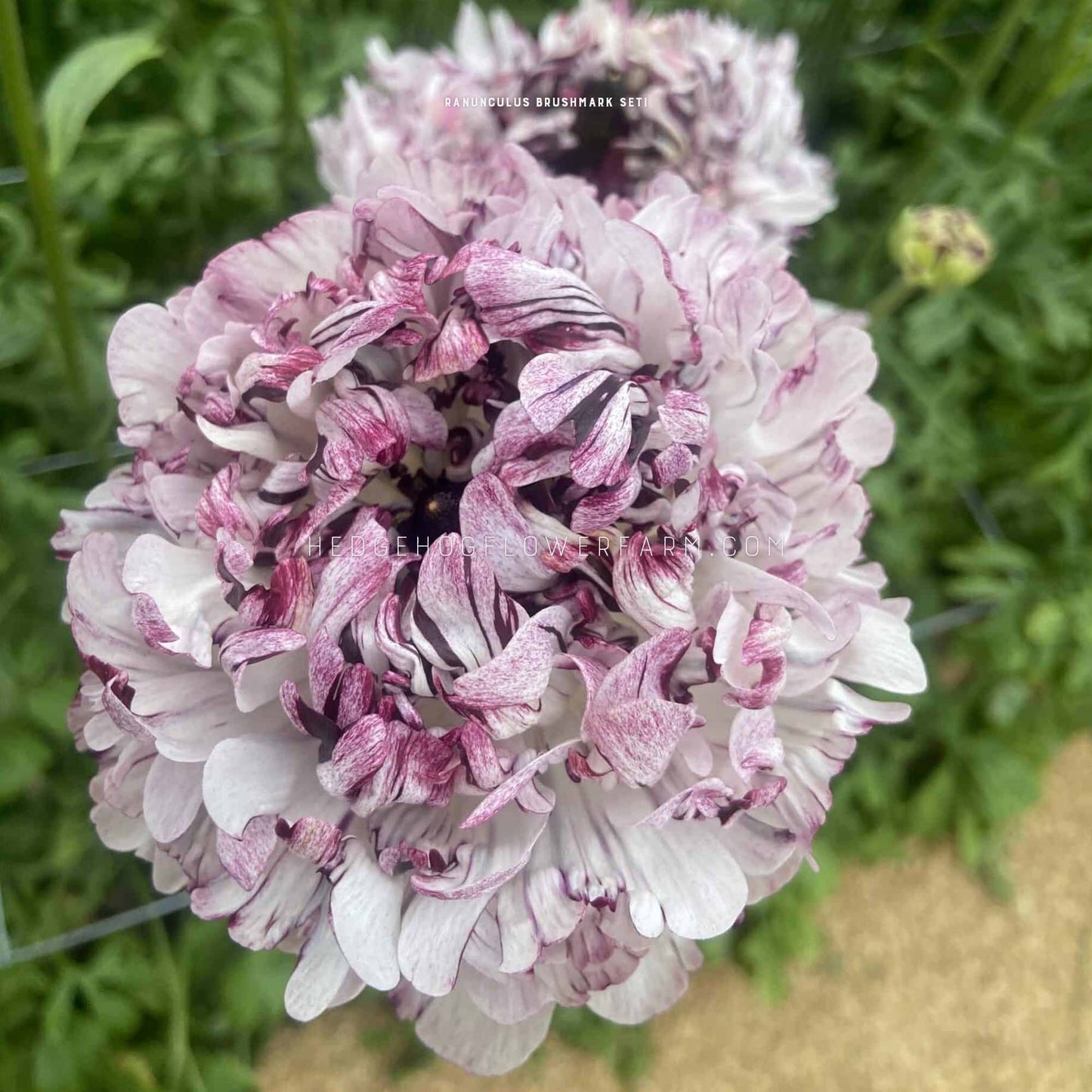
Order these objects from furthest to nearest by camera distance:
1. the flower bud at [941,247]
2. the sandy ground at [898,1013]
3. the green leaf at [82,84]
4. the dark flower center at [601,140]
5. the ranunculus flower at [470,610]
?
1. the sandy ground at [898,1013]
2. the flower bud at [941,247]
3. the dark flower center at [601,140]
4. the green leaf at [82,84]
5. the ranunculus flower at [470,610]

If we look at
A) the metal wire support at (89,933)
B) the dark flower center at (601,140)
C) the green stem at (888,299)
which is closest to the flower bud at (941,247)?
the green stem at (888,299)

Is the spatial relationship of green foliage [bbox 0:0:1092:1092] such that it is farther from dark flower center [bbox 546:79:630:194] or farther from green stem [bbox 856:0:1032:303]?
dark flower center [bbox 546:79:630:194]

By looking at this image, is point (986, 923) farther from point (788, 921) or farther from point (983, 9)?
point (983, 9)

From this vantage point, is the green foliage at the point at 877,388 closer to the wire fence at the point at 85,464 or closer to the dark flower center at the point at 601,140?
the wire fence at the point at 85,464

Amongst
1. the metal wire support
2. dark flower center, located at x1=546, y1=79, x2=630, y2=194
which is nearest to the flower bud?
dark flower center, located at x1=546, y1=79, x2=630, y2=194

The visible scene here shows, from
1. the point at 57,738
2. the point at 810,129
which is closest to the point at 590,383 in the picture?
the point at 57,738

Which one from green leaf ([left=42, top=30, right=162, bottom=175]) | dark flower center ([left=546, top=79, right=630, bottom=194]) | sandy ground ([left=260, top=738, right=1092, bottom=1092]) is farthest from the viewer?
sandy ground ([left=260, top=738, right=1092, bottom=1092])

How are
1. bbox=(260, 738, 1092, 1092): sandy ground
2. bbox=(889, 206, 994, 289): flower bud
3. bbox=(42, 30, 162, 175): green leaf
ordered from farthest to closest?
bbox=(260, 738, 1092, 1092): sandy ground → bbox=(889, 206, 994, 289): flower bud → bbox=(42, 30, 162, 175): green leaf
